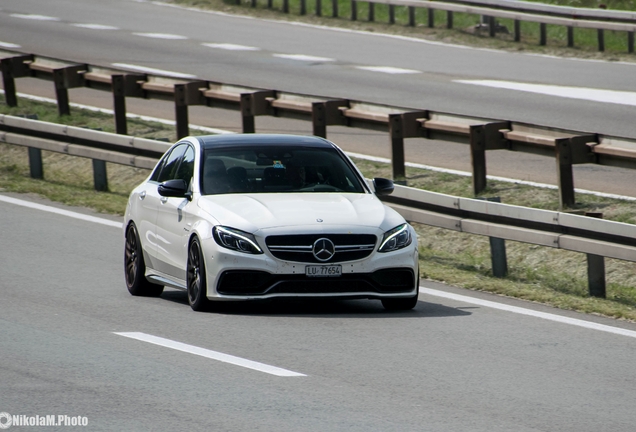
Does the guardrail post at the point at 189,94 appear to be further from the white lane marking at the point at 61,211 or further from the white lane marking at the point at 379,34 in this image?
the white lane marking at the point at 379,34

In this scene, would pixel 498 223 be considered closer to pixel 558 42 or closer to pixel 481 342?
pixel 481 342

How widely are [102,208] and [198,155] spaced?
534 cm

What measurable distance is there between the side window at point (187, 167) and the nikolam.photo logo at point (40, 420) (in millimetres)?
4730

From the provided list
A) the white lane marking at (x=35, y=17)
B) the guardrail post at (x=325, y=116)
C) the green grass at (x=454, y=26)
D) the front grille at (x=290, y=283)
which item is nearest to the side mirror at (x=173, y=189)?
the front grille at (x=290, y=283)

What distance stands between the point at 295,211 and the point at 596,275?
9.16 ft

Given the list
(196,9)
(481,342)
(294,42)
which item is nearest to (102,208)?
(481,342)

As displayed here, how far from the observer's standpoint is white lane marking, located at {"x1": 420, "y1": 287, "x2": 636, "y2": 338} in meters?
9.94

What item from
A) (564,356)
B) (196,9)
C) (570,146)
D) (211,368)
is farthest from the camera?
(196,9)

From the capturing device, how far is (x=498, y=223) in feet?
39.9

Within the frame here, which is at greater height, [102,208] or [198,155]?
[198,155]

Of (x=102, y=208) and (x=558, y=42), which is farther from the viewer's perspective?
(x=558, y=42)

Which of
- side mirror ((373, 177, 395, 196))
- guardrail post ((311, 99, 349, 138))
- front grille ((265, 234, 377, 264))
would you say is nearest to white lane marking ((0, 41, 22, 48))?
guardrail post ((311, 99, 349, 138))

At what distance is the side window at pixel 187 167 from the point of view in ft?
37.3

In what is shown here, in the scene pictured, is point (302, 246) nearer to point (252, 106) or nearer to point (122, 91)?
point (252, 106)
